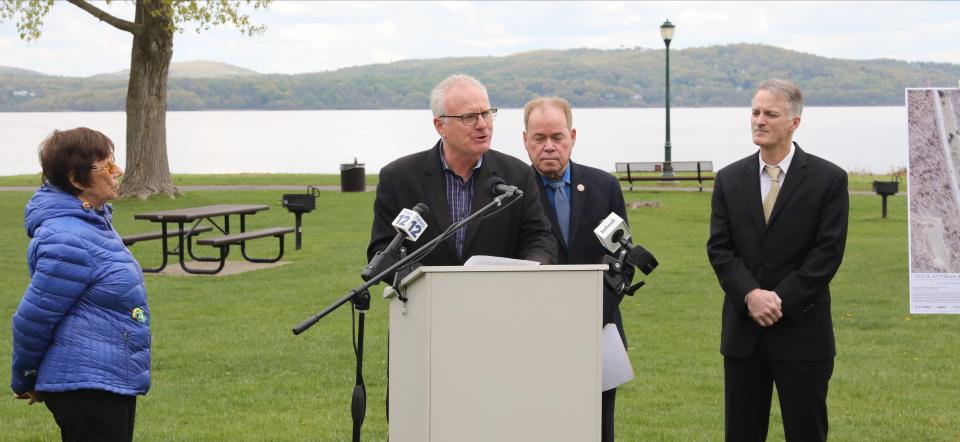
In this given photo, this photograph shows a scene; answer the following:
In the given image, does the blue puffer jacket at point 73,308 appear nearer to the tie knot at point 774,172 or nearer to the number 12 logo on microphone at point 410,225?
the number 12 logo on microphone at point 410,225

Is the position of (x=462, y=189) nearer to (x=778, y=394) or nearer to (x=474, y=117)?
(x=474, y=117)

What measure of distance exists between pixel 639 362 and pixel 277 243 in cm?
1195

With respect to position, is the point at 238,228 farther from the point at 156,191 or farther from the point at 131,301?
the point at 131,301

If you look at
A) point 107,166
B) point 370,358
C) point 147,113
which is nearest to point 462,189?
point 107,166

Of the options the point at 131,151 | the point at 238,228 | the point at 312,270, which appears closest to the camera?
the point at 312,270

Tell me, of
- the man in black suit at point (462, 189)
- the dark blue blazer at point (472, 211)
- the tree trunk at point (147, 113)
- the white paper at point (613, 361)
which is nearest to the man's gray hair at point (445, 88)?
the man in black suit at point (462, 189)

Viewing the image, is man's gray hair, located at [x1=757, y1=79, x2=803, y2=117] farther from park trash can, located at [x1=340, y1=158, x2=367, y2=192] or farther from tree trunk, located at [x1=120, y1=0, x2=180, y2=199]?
park trash can, located at [x1=340, y1=158, x2=367, y2=192]

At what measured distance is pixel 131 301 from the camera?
17.4ft

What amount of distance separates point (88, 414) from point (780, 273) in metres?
3.28

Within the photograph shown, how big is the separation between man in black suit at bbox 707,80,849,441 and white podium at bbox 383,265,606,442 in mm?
1907

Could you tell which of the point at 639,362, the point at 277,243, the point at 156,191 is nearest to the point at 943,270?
the point at 639,362

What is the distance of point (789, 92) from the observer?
6117 millimetres

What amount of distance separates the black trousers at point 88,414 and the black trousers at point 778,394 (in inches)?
116

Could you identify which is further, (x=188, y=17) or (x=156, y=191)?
(x=156, y=191)
